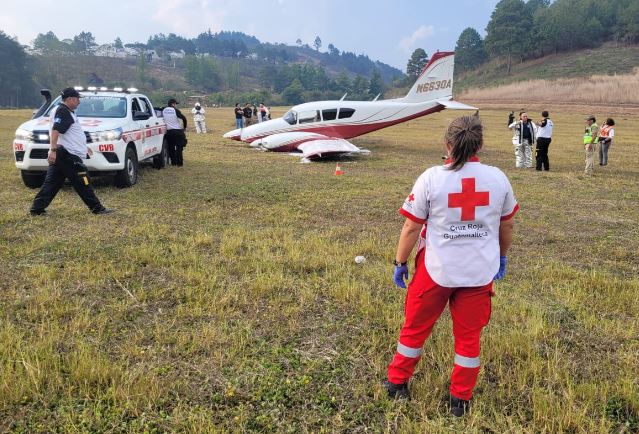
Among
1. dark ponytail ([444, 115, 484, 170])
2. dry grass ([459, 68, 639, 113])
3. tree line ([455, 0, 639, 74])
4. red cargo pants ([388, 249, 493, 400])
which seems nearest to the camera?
dark ponytail ([444, 115, 484, 170])

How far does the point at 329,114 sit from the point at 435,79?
5593mm

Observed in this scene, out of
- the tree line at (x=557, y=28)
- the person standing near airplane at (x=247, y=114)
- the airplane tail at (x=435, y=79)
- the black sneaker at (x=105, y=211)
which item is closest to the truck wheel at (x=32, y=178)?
the black sneaker at (x=105, y=211)

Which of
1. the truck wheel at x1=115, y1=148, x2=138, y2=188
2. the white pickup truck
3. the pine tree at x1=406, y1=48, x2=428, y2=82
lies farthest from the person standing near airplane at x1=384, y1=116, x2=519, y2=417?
the pine tree at x1=406, y1=48, x2=428, y2=82

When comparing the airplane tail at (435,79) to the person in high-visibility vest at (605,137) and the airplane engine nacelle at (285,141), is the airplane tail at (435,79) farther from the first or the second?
the person in high-visibility vest at (605,137)

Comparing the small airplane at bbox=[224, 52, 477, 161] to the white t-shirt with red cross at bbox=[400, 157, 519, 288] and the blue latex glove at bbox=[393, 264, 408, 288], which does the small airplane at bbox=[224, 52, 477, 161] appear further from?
the white t-shirt with red cross at bbox=[400, 157, 519, 288]

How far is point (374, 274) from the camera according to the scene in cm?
498

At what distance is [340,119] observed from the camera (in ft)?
60.3

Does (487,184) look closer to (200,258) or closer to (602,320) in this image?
(602,320)

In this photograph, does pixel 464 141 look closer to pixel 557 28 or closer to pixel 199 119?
pixel 199 119

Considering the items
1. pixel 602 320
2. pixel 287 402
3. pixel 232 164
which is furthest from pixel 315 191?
pixel 287 402

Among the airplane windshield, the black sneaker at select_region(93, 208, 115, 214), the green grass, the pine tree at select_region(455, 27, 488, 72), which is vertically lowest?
the black sneaker at select_region(93, 208, 115, 214)

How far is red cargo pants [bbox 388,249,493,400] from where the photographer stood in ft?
8.82

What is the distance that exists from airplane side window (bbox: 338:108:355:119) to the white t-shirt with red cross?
636 inches

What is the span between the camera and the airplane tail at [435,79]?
20.2m
